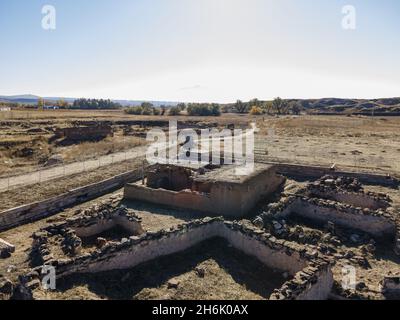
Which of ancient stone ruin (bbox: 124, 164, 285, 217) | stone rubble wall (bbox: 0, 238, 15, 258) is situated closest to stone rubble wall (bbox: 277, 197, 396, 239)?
ancient stone ruin (bbox: 124, 164, 285, 217)

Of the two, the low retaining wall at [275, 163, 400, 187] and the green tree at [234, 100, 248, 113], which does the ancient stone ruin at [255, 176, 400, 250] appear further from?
the green tree at [234, 100, 248, 113]

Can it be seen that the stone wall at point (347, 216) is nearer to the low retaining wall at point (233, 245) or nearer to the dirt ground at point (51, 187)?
the low retaining wall at point (233, 245)

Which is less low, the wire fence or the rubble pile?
the wire fence

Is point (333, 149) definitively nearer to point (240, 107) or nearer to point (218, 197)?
point (218, 197)

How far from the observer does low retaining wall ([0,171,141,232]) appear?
1616cm

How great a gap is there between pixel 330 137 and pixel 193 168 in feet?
103

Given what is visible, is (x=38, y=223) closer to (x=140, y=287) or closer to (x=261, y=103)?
(x=140, y=287)

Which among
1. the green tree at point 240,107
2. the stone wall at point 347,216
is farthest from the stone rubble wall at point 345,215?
the green tree at point 240,107

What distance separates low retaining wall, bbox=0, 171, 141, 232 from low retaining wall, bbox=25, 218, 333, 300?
3754 mm

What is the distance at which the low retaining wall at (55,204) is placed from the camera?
16.2 m

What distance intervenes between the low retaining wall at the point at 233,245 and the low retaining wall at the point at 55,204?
148 inches

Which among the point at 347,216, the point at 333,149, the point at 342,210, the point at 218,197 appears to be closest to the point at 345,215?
the point at 347,216
